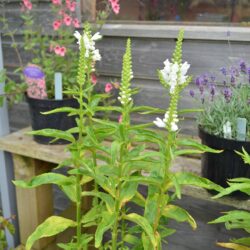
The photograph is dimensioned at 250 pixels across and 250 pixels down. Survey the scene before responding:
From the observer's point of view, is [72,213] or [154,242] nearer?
[154,242]

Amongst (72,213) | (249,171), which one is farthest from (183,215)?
(72,213)

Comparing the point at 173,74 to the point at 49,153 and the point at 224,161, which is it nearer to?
the point at 224,161

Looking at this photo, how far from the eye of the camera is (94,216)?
1023 mm

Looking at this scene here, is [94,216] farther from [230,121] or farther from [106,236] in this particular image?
[106,236]

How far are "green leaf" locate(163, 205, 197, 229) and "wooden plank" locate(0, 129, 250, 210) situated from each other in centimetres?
18

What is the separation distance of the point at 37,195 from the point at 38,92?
17.3 inches

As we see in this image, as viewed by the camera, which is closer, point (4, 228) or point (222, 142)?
point (222, 142)

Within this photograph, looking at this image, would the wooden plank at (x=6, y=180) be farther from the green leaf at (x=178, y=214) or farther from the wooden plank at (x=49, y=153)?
the green leaf at (x=178, y=214)

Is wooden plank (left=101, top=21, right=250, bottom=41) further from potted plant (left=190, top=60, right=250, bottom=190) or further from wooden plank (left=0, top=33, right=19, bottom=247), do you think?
wooden plank (left=0, top=33, right=19, bottom=247)

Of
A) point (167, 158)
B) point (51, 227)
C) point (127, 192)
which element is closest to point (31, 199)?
point (51, 227)

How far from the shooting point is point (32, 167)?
1446mm

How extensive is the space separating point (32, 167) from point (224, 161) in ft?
2.65

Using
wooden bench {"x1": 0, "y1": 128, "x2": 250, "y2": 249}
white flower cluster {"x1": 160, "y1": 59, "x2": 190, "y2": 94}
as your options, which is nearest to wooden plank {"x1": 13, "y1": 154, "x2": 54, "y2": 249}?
wooden bench {"x1": 0, "y1": 128, "x2": 250, "y2": 249}

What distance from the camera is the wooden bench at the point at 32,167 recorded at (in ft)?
4.34
